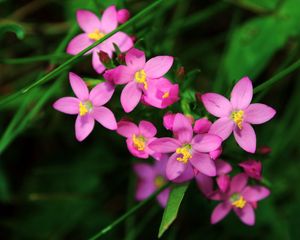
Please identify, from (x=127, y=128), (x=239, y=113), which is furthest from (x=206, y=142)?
(x=127, y=128)

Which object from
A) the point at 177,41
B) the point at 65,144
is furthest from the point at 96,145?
the point at 177,41

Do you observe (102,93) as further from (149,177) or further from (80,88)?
(149,177)

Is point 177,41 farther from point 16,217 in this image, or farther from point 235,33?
point 16,217

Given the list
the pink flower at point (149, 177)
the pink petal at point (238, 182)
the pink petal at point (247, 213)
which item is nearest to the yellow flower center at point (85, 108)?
the pink petal at point (238, 182)

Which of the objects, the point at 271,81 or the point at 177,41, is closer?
the point at 271,81

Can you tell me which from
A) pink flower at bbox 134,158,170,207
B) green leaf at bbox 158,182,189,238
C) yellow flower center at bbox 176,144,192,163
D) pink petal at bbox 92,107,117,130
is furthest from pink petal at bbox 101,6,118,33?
pink flower at bbox 134,158,170,207

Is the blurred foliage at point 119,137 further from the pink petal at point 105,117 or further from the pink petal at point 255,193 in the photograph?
the pink petal at point 105,117

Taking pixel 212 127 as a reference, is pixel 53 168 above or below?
below

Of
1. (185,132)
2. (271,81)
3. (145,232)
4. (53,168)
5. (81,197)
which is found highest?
(185,132)
